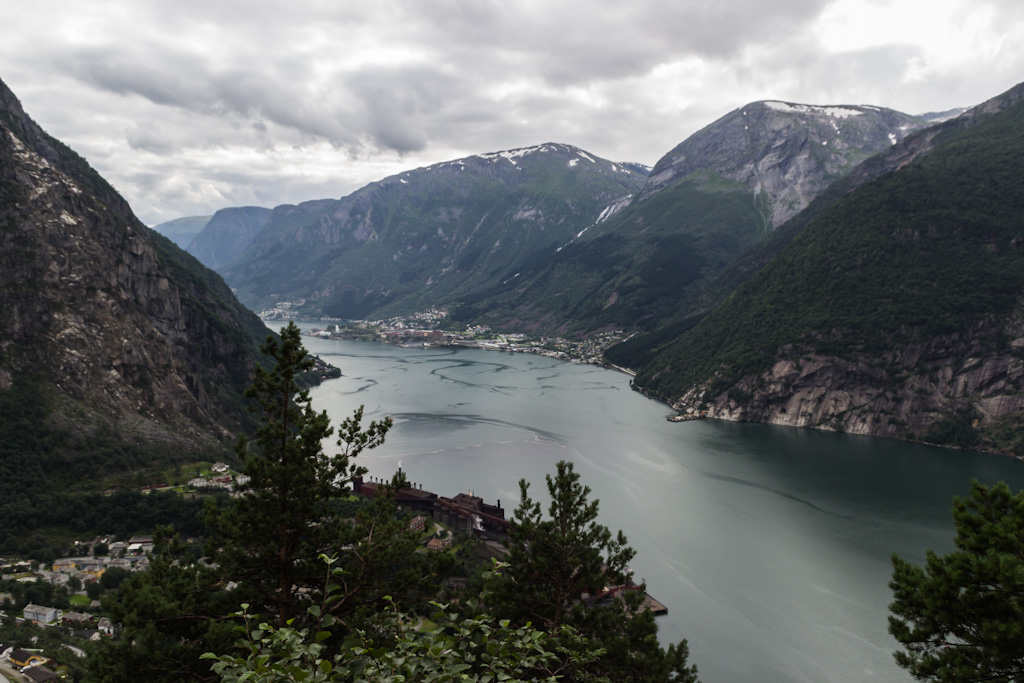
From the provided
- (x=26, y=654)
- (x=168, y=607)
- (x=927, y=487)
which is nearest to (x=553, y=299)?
(x=927, y=487)

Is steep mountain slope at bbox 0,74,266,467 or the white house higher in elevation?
steep mountain slope at bbox 0,74,266,467

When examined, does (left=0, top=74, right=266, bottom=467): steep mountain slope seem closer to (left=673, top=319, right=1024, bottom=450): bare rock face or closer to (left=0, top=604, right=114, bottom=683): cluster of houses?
(left=0, top=604, right=114, bottom=683): cluster of houses

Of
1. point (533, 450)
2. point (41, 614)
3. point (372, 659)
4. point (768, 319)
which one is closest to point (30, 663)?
point (41, 614)

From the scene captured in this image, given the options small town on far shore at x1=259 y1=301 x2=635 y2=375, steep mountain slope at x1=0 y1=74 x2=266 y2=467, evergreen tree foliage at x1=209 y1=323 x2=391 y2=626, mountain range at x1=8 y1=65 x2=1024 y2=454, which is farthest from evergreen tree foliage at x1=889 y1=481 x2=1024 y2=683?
small town on far shore at x1=259 y1=301 x2=635 y2=375

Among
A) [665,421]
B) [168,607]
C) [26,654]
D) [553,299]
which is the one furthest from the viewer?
[553,299]

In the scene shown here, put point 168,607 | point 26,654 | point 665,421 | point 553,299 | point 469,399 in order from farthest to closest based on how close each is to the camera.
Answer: point 553,299 < point 469,399 < point 665,421 < point 26,654 < point 168,607

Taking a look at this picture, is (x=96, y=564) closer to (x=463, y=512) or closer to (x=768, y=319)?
(x=463, y=512)

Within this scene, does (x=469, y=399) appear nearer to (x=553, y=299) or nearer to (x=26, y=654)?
(x=26, y=654)
